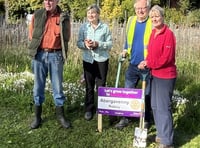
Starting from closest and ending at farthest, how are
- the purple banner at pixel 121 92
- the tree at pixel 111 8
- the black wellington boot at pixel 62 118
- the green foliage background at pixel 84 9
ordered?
1. the purple banner at pixel 121 92
2. the black wellington boot at pixel 62 118
3. the green foliage background at pixel 84 9
4. the tree at pixel 111 8

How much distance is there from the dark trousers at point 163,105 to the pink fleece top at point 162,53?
0.09 meters

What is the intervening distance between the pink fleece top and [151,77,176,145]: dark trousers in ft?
0.31

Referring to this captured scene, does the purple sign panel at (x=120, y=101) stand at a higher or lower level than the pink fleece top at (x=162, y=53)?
lower

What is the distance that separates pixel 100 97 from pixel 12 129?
132 centimetres

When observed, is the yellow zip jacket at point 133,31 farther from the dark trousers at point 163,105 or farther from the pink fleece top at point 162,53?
the dark trousers at point 163,105

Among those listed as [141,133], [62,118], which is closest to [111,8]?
[62,118]

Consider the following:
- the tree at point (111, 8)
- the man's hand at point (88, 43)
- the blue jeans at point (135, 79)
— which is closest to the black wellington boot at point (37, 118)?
the man's hand at point (88, 43)

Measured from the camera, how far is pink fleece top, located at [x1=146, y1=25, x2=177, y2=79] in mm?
4719

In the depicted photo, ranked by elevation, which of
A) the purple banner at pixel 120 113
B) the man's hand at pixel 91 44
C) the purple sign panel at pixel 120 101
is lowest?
the purple banner at pixel 120 113

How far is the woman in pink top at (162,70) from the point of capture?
474 cm

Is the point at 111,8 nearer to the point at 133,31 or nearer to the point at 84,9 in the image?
the point at 84,9

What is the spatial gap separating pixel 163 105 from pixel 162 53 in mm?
639

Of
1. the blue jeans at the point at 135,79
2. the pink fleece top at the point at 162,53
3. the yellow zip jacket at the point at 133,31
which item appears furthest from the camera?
the blue jeans at the point at 135,79

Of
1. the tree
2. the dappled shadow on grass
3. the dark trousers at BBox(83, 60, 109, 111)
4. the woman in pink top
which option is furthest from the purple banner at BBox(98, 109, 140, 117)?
the tree
